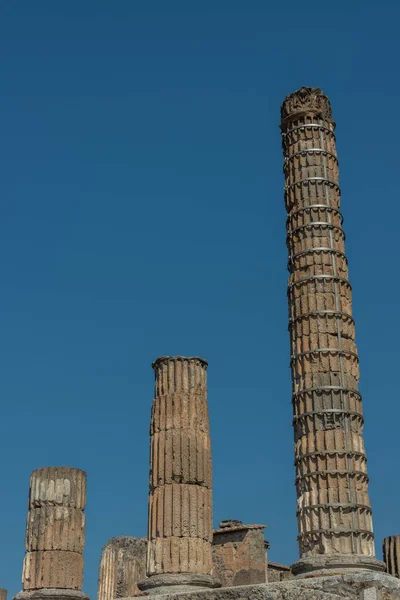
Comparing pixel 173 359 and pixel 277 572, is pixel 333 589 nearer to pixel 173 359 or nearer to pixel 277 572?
pixel 173 359

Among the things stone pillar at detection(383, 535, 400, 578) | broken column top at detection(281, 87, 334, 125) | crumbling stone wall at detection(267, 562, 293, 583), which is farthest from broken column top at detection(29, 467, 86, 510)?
crumbling stone wall at detection(267, 562, 293, 583)

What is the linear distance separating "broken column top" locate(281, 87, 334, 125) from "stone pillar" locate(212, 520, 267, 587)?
10.2m

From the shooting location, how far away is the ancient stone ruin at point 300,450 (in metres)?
12.5

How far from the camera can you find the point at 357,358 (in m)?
14.2

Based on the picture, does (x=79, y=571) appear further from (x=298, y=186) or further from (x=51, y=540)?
(x=298, y=186)

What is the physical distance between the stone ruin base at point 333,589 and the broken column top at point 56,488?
9.14 m

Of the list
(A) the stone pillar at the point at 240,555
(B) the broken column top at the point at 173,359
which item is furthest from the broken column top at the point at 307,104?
(A) the stone pillar at the point at 240,555

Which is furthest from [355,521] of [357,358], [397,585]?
[397,585]

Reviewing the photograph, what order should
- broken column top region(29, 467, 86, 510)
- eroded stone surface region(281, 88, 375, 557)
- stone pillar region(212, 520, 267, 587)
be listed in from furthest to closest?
1. stone pillar region(212, 520, 267, 587)
2. broken column top region(29, 467, 86, 510)
3. eroded stone surface region(281, 88, 375, 557)

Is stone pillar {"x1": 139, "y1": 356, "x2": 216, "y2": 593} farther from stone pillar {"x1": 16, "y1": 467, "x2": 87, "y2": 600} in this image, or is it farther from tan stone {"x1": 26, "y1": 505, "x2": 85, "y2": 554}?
tan stone {"x1": 26, "y1": 505, "x2": 85, "y2": 554}

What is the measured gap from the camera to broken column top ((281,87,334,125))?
15.6 metres

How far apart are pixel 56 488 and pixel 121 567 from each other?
669 cm

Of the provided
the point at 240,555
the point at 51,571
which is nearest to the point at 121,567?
the point at 240,555

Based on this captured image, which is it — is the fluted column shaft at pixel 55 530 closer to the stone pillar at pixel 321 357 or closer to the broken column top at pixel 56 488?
the broken column top at pixel 56 488
